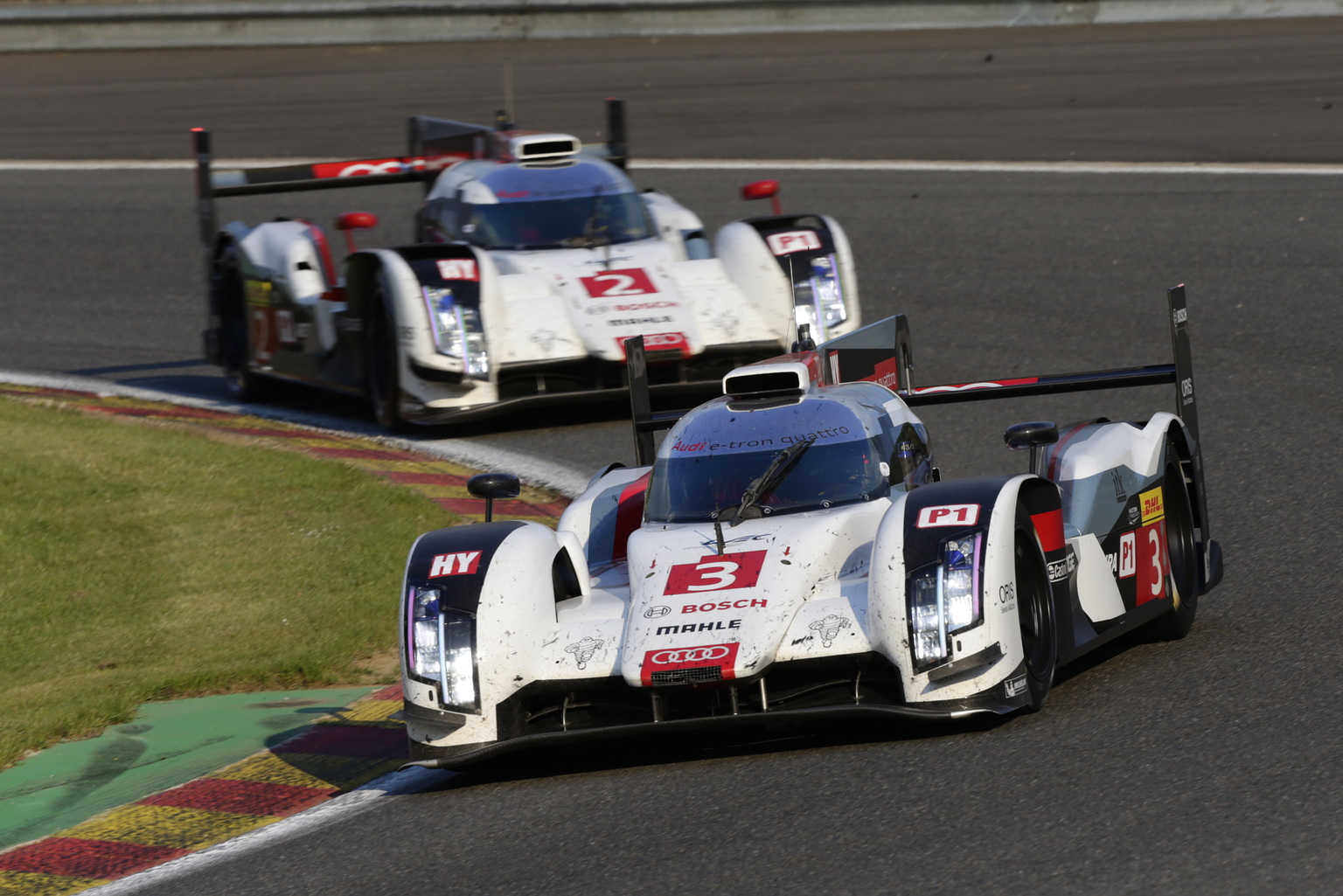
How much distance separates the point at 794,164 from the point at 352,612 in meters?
11.6

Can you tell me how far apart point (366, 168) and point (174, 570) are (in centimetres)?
540

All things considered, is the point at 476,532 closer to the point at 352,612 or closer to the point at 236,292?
the point at 352,612

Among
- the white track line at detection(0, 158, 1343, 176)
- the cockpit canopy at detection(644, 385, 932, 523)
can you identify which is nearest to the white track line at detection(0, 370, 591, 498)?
the cockpit canopy at detection(644, 385, 932, 523)

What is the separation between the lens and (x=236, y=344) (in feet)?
48.0

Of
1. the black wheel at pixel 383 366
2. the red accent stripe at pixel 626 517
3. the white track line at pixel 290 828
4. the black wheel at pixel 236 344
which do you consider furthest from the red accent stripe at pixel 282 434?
the white track line at pixel 290 828

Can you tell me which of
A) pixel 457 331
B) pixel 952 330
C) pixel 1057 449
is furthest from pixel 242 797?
pixel 952 330

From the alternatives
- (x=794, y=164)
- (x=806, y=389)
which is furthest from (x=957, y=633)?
(x=794, y=164)

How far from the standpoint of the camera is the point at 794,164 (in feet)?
64.4

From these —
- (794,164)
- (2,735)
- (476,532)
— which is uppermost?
(794,164)

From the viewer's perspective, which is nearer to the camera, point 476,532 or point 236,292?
point 476,532

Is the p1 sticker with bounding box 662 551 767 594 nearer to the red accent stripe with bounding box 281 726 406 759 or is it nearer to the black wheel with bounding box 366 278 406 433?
the red accent stripe with bounding box 281 726 406 759

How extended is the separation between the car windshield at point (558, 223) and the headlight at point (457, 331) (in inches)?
44.1

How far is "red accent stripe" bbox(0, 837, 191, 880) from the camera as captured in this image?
6.01m

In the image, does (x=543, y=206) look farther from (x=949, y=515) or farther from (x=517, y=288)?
(x=949, y=515)
